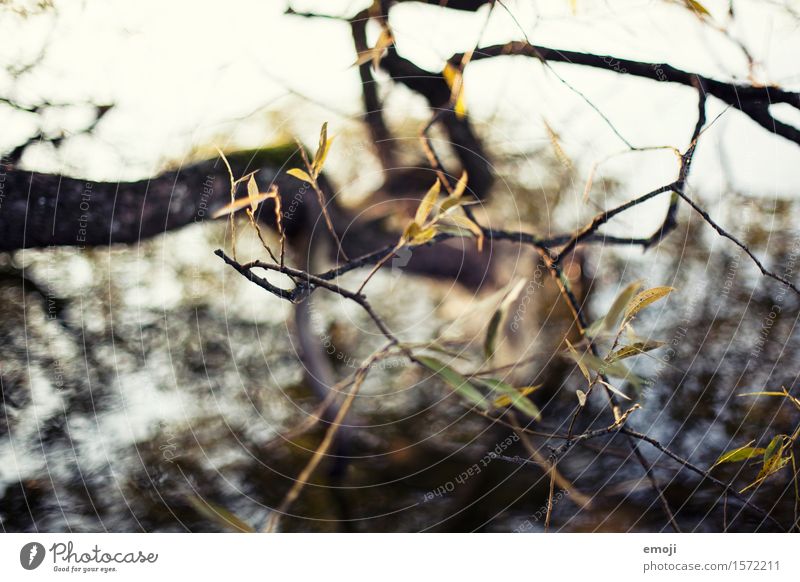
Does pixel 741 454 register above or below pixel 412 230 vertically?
below

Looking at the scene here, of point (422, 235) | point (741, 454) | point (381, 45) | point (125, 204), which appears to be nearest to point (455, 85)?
point (381, 45)

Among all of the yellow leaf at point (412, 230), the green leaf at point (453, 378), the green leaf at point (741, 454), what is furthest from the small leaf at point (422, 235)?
the green leaf at point (741, 454)

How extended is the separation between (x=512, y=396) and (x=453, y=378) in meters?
0.05

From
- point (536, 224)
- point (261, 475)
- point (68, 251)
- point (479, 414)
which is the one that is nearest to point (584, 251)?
point (536, 224)

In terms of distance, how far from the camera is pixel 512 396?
50cm

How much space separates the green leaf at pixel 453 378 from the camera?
1.64 feet

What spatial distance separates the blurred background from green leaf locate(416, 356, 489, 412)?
0.02 m

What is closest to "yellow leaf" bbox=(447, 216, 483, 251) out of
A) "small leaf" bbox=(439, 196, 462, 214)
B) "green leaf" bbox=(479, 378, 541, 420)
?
"small leaf" bbox=(439, 196, 462, 214)

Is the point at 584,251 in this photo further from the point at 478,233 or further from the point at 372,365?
the point at 372,365

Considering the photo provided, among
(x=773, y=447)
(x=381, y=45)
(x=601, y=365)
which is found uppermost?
(x=381, y=45)

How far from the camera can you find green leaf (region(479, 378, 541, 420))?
50cm

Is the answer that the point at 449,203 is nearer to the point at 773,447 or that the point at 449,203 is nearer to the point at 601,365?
the point at 601,365

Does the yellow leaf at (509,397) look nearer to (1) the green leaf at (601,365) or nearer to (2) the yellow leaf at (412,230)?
(1) the green leaf at (601,365)

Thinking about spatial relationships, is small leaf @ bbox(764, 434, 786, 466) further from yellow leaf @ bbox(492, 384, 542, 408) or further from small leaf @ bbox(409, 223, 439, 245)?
small leaf @ bbox(409, 223, 439, 245)
